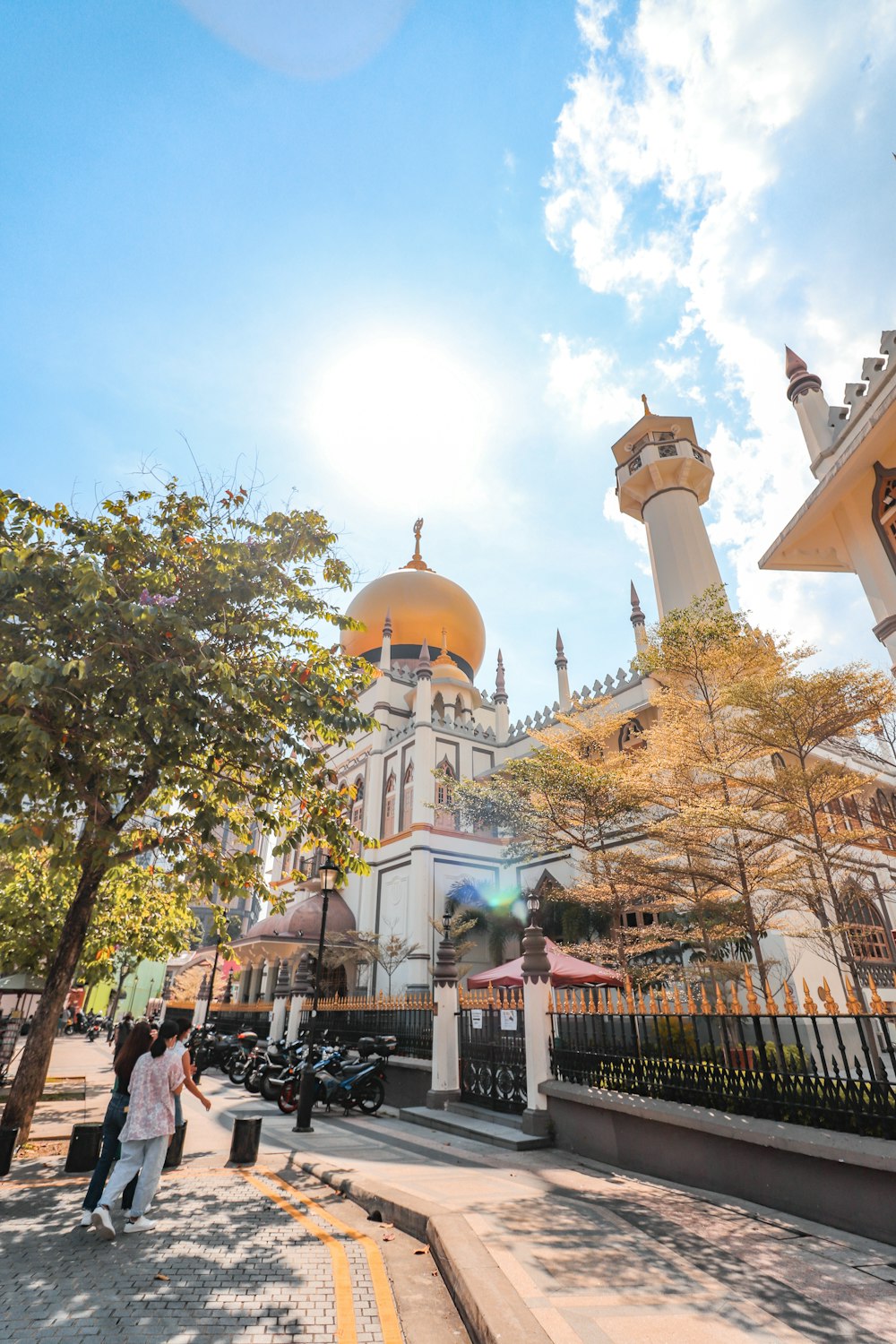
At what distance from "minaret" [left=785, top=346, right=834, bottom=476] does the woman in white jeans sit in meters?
10.6

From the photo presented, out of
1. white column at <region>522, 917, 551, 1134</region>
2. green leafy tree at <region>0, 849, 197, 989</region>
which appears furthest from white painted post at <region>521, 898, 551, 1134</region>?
green leafy tree at <region>0, 849, 197, 989</region>

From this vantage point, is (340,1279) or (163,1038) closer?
(340,1279)

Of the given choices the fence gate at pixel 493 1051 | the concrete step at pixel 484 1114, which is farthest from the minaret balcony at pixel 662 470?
the concrete step at pixel 484 1114

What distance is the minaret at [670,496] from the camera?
2327 cm

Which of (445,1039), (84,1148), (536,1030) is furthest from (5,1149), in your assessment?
(445,1039)

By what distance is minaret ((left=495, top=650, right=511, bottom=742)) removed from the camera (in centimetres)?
3203

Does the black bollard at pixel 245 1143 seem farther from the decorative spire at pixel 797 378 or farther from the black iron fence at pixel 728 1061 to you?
the decorative spire at pixel 797 378

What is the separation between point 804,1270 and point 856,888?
732cm

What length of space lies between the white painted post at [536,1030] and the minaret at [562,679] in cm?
1816

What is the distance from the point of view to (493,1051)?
1086 cm

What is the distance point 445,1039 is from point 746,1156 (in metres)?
6.66

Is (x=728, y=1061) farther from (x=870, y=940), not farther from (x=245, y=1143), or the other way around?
(x=870, y=940)

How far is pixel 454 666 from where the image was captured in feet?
112

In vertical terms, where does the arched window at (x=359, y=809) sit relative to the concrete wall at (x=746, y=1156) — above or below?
above
